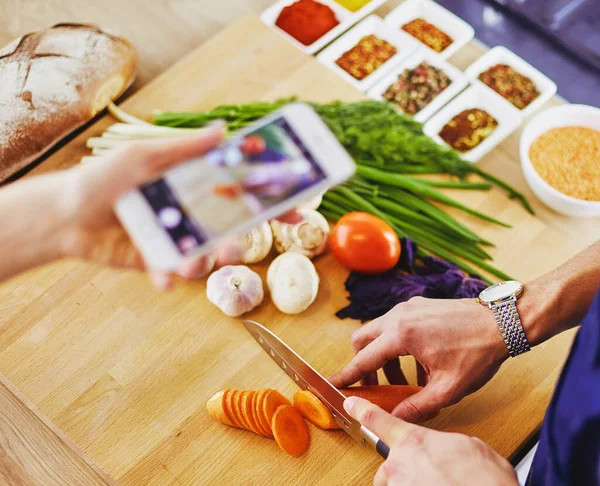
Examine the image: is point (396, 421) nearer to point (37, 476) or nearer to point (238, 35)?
point (37, 476)

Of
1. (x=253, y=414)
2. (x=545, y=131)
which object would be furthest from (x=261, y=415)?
(x=545, y=131)

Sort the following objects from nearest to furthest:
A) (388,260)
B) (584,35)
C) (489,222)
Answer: (388,260)
(489,222)
(584,35)

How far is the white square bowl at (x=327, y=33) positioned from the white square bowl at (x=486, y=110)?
0.45 m

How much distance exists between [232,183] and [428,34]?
139cm

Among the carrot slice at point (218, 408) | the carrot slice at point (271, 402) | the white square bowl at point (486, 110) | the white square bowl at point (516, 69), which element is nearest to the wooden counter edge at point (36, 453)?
the carrot slice at point (218, 408)

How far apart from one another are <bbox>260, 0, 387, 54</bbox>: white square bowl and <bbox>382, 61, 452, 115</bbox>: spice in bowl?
272mm

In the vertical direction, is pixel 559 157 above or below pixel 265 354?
above

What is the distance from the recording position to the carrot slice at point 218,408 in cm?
136

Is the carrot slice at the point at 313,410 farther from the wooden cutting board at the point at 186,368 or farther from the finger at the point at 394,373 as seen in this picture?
the finger at the point at 394,373

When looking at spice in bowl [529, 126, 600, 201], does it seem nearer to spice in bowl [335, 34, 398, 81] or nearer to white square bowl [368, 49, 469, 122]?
white square bowl [368, 49, 469, 122]

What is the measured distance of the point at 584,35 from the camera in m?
2.45

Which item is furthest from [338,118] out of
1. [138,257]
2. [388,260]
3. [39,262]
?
[39,262]

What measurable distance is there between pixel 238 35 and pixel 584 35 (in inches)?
56.0

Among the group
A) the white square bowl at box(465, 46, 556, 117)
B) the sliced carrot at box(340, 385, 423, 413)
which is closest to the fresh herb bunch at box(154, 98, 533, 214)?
the white square bowl at box(465, 46, 556, 117)
